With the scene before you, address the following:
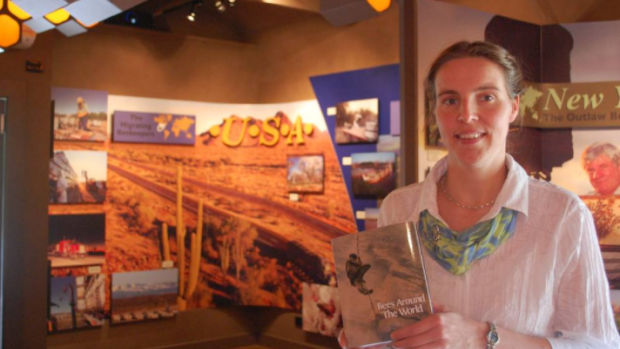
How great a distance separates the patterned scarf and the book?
0.09 metres

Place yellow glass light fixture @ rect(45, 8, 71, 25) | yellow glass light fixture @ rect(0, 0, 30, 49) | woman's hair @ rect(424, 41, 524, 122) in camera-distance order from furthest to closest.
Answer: yellow glass light fixture @ rect(45, 8, 71, 25)
yellow glass light fixture @ rect(0, 0, 30, 49)
woman's hair @ rect(424, 41, 524, 122)

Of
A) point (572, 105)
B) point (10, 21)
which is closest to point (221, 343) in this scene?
point (10, 21)

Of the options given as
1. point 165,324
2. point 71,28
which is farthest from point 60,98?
point 165,324

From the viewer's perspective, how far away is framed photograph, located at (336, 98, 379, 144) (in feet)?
20.3

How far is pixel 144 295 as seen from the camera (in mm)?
6938

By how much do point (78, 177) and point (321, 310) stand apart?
115 inches

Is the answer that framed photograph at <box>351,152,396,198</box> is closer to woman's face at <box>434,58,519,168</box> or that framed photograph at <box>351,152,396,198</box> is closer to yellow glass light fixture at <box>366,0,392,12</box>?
yellow glass light fixture at <box>366,0,392,12</box>

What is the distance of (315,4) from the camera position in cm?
664

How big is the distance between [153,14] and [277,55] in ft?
4.93

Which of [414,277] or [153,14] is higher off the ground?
[153,14]

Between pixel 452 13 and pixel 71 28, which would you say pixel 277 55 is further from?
pixel 452 13

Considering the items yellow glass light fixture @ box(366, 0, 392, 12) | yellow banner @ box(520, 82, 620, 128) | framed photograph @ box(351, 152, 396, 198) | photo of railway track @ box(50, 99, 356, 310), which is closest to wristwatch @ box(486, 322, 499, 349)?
yellow glass light fixture @ box(366, 0, 392, 12)

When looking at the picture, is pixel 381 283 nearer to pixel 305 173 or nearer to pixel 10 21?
pixel 10 21

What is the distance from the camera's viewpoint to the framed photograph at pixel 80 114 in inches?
258
